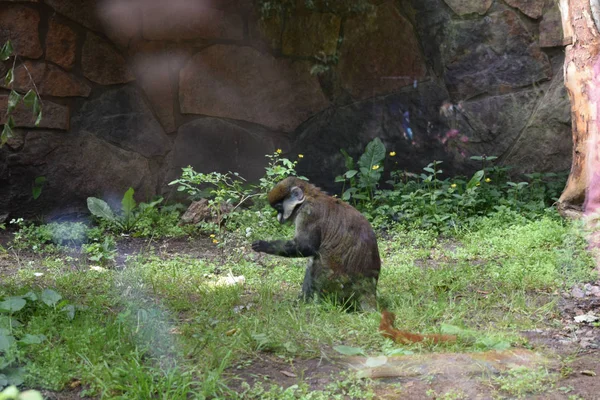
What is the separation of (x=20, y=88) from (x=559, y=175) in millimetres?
5950

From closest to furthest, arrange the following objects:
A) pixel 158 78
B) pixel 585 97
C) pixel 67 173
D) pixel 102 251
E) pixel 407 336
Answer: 1. pixel 407 336
2. pixel 585 97
3. pixel 102 251
4. pixel 67 173
5. pixel 158 78

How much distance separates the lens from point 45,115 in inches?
293

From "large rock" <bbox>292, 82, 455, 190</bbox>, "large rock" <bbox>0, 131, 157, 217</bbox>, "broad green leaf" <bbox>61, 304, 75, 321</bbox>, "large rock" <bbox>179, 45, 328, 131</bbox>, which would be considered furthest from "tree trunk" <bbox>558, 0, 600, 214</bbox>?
"large rock" <bbox>0, 131, 157, 217</bbox>

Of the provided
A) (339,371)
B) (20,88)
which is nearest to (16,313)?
(339,371)

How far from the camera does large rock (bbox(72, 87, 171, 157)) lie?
304 inches

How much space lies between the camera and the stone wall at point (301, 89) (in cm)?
773

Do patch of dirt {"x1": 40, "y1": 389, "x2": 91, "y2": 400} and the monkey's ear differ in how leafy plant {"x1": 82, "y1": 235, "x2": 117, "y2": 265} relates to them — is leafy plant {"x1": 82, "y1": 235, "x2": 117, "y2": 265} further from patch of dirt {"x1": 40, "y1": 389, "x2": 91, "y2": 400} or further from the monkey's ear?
patch of dirt {"x1": 40, "y1": 389, "x2": 91, "y2": 400}

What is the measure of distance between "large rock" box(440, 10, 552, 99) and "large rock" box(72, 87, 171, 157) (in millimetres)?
3455

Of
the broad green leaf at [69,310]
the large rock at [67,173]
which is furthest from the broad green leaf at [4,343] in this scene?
the large rock at [67,173]

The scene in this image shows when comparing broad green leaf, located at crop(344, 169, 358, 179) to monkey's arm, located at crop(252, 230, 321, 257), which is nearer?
monkey's arm, located at crop(252, 230, 321, 257)


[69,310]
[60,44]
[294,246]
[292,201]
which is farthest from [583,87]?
[60,44]

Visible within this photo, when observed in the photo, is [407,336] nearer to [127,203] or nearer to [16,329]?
[16,329]

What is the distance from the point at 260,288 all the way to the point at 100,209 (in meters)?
2.89

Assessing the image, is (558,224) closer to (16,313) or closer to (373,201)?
(373,201)
